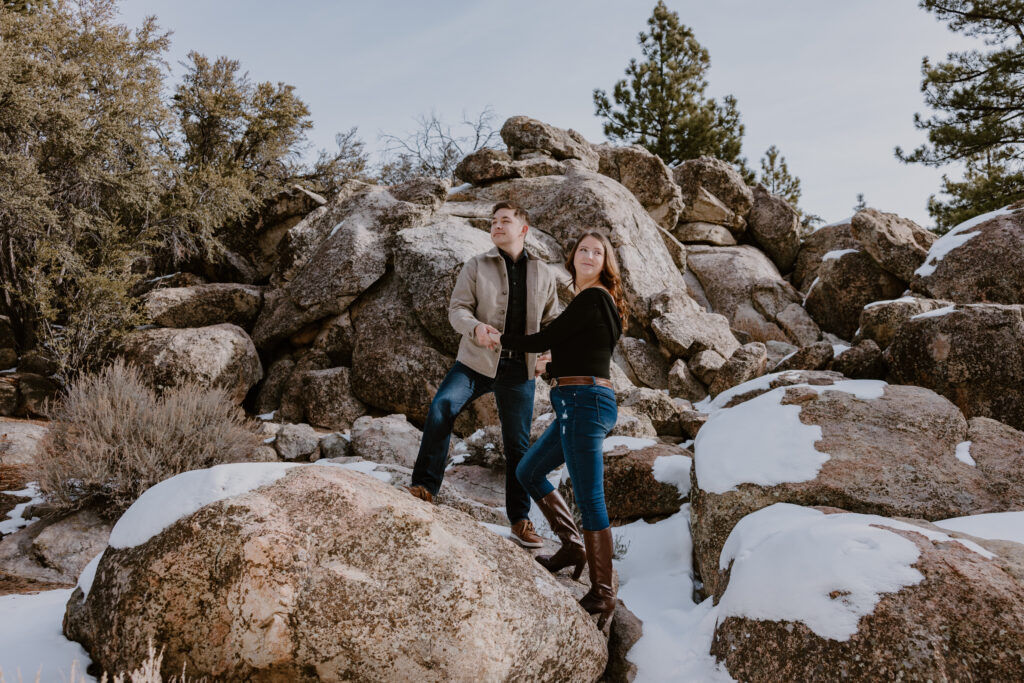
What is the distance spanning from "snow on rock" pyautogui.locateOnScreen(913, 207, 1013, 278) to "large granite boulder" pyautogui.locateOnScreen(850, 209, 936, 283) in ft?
2.21

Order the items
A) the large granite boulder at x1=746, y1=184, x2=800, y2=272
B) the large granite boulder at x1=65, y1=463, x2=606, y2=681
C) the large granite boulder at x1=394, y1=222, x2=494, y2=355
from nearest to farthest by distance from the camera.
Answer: the large granite boulder at x1=65, y1=463, x2=606, y2=681
the large granite boulder at x1=394, y1=222, x2=494, y2=355
the large granite boulder at x1=746, y1=184, x2=800, y2=272

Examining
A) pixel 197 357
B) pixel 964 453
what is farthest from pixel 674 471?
pixel 197 357

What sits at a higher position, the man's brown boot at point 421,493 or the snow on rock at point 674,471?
the man's brown boot at point 421,493

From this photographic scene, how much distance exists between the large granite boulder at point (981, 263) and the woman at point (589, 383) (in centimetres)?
900

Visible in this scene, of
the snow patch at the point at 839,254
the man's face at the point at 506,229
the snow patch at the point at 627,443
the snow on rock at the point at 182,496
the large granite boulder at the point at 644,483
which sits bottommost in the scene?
the large granite boulder at the point at 644,483

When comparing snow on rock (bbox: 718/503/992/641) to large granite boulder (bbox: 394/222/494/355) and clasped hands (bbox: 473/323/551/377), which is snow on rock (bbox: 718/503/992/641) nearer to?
clasped hands (bbox: 473/323/551/377)

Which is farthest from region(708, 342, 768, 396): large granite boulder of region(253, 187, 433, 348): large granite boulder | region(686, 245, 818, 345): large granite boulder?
region(253, 187, 433, 348): large granite boulder

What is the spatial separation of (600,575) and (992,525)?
2330 mm

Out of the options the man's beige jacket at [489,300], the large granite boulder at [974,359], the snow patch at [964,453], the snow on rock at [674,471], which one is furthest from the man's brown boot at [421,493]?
the large granite boulder at [974,359]

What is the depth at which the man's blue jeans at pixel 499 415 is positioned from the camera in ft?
11.6

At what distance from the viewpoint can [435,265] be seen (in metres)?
9.91

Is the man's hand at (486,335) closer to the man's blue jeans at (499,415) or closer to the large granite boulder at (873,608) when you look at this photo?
the man's blue jeans at (499,415)

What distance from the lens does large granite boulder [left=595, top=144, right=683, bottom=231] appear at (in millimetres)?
16734

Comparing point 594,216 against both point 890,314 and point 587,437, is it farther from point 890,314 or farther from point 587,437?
point 587,437
